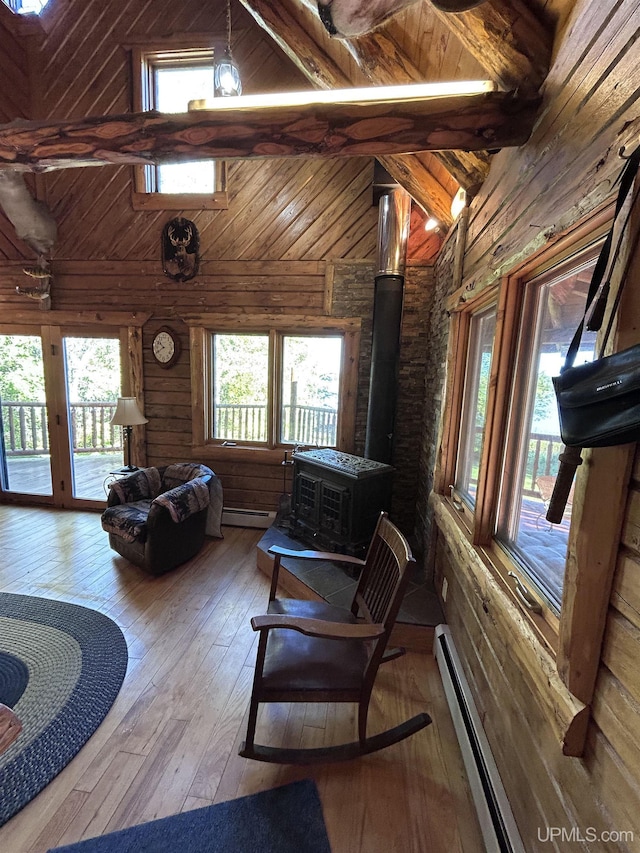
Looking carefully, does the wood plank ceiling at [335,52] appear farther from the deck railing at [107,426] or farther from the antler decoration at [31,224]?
the deck railing at [107,426]

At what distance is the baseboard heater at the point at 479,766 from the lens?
4.05 ft

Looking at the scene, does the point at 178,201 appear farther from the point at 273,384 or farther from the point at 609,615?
the point at 609,615

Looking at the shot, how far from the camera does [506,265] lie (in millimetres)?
1461

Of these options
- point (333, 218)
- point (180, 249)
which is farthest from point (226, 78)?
point (180, 249)

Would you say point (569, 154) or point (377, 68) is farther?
point (377, 68)

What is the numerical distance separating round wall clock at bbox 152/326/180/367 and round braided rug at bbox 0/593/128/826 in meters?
2.38

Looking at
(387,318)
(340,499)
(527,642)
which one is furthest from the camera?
(387,318)

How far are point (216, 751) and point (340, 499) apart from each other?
1556mm

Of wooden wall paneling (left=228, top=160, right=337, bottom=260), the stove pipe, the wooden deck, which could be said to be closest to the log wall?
the stove pipe

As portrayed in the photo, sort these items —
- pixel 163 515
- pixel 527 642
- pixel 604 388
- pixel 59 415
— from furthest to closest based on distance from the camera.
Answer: pixel 59 415 < pixel 163 515 < pixel 527 642 < pixel 604 388

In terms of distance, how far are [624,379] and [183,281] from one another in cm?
394

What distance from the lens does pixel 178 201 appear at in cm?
368

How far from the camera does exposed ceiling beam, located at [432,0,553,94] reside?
48.1 inches

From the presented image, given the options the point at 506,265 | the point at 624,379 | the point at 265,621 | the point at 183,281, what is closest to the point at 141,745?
the point at 265,621
